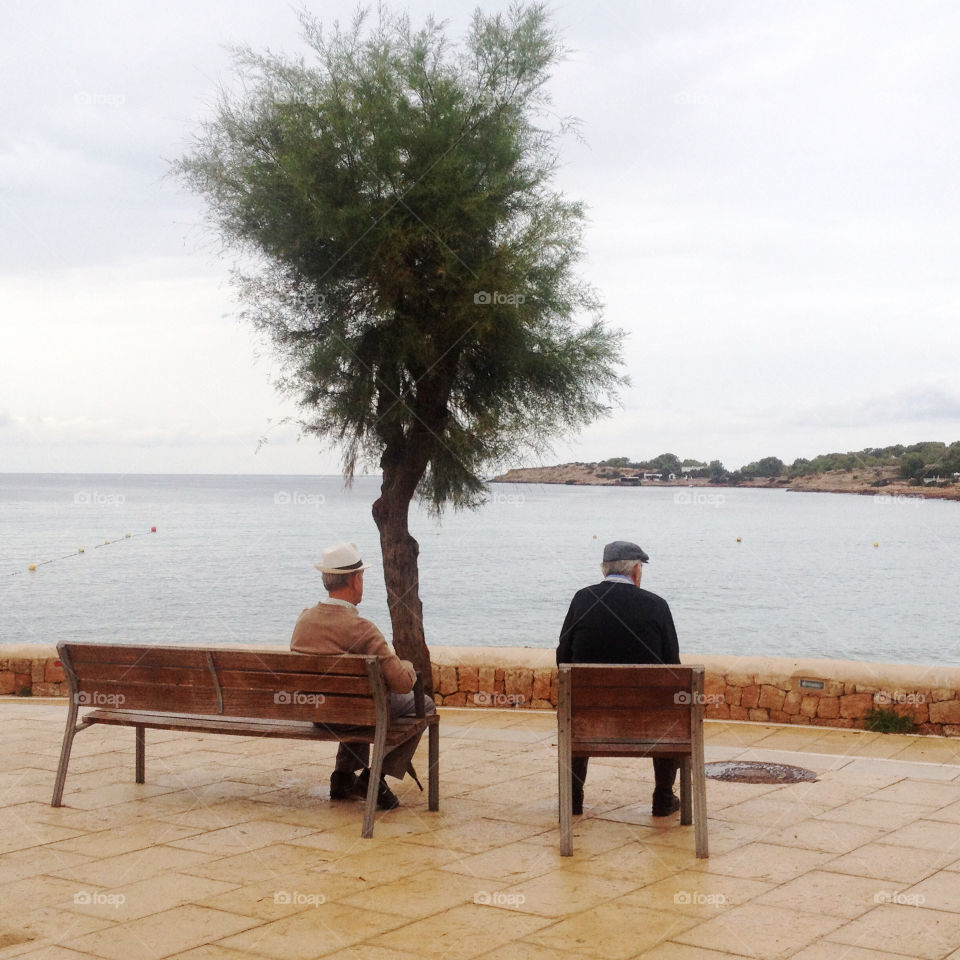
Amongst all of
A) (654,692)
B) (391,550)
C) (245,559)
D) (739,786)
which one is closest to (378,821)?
(654,692)

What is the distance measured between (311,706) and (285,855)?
0.86m

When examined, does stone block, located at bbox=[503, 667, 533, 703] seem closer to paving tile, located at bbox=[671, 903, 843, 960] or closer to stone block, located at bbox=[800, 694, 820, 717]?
stone block, located at bbox=[800, 694, 820, 717]

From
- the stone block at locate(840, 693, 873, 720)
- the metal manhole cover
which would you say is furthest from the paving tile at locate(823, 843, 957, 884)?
the stone block at locate(840, 693, 873, 720)

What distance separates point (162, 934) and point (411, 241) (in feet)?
23.1

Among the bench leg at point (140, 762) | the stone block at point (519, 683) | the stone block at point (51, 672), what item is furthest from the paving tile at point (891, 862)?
the stone block at point (51, 672)

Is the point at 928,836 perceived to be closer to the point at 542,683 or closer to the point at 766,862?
the point at 766,862

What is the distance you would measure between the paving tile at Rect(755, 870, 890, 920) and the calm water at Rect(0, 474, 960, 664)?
8.04 meters

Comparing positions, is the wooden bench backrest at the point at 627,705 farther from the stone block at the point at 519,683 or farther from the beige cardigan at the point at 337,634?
the stone block at the point at 519,683

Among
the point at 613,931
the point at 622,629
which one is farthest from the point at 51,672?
the point at 613,931

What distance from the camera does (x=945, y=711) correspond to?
8.38m

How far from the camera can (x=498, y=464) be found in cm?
1160

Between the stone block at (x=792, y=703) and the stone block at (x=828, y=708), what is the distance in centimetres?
16

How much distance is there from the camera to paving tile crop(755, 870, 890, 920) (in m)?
4.51

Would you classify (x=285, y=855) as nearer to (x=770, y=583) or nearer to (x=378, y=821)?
(x=378, y=821)
